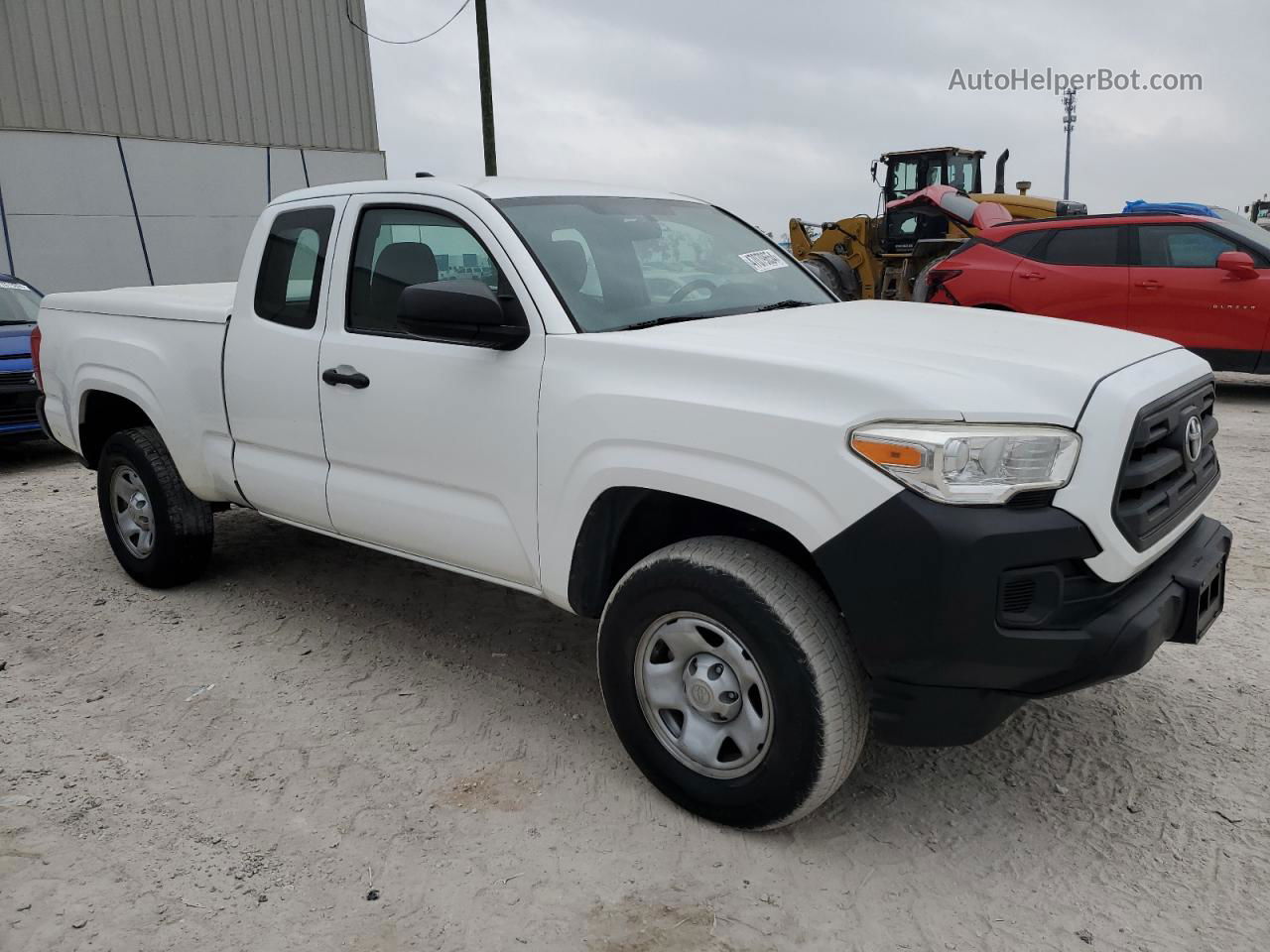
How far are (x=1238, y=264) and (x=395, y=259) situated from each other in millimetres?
8045

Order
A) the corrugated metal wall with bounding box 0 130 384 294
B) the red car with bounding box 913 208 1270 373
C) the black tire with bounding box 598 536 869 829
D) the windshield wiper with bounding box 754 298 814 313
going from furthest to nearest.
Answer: the corrugated metal wall with bounding box 0 130 384 294 < the red car with bounding box 913 208 1270 373 < the windshield wiper with bounding box 754 298 814 313 < the black tire with bounding box 598 536 869 829

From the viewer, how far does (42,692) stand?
3.95 meters

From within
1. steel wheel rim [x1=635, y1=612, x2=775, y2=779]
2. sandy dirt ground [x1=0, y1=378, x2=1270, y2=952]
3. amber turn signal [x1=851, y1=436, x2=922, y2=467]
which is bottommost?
sandy dirt ground [x1=0, y1=378, x2=1270, y2=952]

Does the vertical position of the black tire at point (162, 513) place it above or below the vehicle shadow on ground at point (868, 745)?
above

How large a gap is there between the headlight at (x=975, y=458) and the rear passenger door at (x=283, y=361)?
233cm

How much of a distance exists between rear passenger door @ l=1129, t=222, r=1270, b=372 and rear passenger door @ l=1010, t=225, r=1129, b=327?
141 mm

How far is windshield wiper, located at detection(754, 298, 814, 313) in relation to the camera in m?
3.62

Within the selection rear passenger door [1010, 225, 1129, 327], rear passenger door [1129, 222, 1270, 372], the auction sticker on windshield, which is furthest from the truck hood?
rear passenger door [1010, 225, 1129, 327]

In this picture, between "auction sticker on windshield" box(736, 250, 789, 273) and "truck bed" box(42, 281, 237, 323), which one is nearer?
"auction sticker on windshield" box(736, 250, 789, 273)

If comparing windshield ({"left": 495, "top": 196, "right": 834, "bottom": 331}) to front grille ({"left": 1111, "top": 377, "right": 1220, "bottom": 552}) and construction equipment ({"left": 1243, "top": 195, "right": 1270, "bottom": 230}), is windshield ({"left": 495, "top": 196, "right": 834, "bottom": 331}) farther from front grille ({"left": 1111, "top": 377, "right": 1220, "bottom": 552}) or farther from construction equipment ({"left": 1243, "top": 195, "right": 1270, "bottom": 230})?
construction equipment ({"left": 1243, "top": 195, "right": 1270, "bottom": 230})

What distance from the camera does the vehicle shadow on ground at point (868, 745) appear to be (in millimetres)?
3012

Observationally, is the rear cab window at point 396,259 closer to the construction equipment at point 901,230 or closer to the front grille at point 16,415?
the front grille at point 16,415

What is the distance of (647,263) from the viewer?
357 centimetres

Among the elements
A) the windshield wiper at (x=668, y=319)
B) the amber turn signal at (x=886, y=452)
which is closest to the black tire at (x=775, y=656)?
the amber turn signal at (x=886, y=452)
